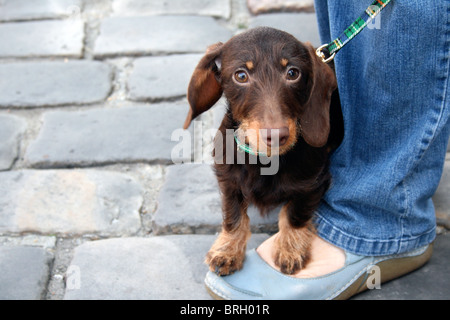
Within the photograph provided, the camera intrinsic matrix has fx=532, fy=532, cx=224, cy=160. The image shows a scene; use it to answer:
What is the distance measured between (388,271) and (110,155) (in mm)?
1617

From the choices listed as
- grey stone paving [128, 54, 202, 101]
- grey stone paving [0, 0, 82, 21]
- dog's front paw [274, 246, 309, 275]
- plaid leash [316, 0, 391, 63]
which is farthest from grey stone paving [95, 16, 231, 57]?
dog's front paw [274, 246, 309, 275]

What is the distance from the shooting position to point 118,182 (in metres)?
2.83

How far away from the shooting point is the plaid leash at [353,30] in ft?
6.28

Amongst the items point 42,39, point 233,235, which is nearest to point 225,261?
point 233,235

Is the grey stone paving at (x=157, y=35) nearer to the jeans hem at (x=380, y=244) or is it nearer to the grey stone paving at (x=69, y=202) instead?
the grey stone paving at (x=69, y=202)

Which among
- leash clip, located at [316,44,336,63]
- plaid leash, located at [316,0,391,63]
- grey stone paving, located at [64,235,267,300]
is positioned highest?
plaid leash, located at [316,0,391,63]

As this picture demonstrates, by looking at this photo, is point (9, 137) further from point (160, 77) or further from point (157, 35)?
point (157, 35)

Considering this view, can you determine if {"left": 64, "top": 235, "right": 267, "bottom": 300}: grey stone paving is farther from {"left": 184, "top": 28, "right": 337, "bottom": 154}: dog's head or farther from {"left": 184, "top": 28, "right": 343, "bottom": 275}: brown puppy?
{"left": 184, "top": 28, "right": 337, "bottom": 154}: dog's head

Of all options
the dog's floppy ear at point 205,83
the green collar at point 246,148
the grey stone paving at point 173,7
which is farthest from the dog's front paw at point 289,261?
the grey stone paving at point 173,7

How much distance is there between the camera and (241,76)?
2020 mm

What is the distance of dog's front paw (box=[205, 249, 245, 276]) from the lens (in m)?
2.21

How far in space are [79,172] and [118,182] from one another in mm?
246
